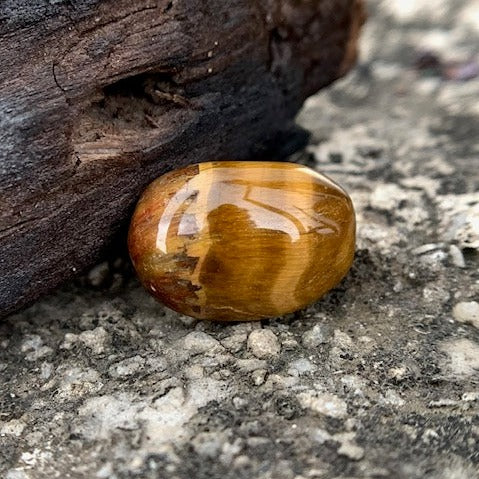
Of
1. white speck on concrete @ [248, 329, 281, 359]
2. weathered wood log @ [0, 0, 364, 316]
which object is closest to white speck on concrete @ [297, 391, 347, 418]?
white speck on concrete @ [248, 329, 281, 359]

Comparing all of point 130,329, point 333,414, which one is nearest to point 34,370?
point 130,329

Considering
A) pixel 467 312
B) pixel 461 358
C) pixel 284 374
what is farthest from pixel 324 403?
pixel 467 312

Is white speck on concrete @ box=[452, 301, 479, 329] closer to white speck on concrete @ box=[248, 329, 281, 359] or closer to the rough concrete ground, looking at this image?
the rough concrete ground

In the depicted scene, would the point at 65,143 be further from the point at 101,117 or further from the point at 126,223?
the point at 126,223

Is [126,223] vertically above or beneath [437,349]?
above

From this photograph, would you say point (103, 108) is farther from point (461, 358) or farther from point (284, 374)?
point (461, 358)
